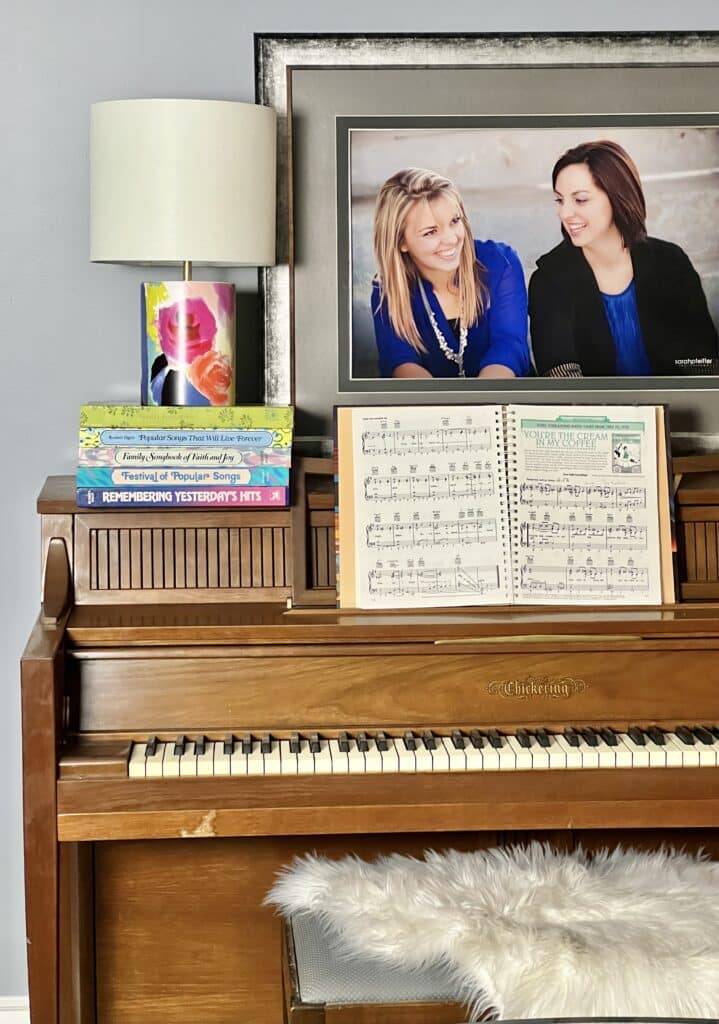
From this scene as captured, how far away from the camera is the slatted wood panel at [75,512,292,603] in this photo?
2.29 meters

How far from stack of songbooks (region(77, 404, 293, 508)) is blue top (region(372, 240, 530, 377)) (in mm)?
435

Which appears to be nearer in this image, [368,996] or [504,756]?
[368,996]

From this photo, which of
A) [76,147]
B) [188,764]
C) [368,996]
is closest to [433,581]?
[188,764]

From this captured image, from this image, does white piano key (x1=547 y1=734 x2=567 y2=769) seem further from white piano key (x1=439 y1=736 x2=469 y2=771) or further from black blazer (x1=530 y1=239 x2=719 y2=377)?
black blazer (x1=530 y1=239 x2=719 y2=377)

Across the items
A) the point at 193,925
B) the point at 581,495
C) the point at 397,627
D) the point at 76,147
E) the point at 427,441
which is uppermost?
the point at 76,147

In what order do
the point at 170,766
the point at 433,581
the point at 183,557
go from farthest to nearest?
the point at 183,557
the point at 433,581
the point at 170,766

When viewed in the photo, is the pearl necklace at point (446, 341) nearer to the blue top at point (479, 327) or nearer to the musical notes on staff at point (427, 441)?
the blue top at point (479, 327)

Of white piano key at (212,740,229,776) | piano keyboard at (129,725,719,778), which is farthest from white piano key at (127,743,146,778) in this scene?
white piano key at (212,740,229,776)

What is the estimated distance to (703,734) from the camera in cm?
209

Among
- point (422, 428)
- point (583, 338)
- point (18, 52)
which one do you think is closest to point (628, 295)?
point (583, 338)

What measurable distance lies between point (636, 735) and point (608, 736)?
0.16ft

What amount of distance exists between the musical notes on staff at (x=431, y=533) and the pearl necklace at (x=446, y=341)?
0.51 metres

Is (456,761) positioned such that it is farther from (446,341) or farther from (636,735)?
(446,341)

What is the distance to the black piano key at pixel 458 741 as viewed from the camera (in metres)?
2.03
